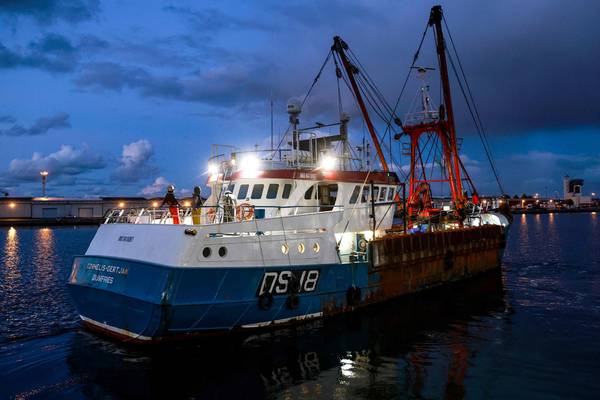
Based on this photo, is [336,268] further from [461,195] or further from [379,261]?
[461,195]

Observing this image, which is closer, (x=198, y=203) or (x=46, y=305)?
(x=198, y=203)

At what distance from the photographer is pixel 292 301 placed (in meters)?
14.3

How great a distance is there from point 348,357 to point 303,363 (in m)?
1.34

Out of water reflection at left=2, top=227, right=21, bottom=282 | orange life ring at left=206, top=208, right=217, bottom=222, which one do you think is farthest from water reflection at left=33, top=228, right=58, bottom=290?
orange life ring at left=206, top=208, right=217, bottom=222

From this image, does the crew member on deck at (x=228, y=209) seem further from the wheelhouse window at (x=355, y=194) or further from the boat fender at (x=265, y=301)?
the wheelhouse window at (x=355, y=194)

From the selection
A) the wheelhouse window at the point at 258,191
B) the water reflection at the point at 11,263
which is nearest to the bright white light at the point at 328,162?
the wheelhouse window at the point at 258,191

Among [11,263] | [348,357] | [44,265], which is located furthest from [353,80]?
[11,263]

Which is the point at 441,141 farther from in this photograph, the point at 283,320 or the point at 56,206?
the point at 56,206

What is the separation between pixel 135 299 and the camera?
12141 mm

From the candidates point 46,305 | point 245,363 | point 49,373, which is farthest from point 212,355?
point 46,305

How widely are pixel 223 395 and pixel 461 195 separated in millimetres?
25317

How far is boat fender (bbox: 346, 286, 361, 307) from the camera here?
16250 mm

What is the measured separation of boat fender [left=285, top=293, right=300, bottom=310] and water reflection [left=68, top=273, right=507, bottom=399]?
770 mm

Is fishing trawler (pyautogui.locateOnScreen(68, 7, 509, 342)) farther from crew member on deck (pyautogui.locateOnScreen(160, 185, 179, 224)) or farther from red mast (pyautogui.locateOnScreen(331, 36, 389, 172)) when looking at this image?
red mast (pyautogui.locateOnScreen(331, 36, 389, 172))
